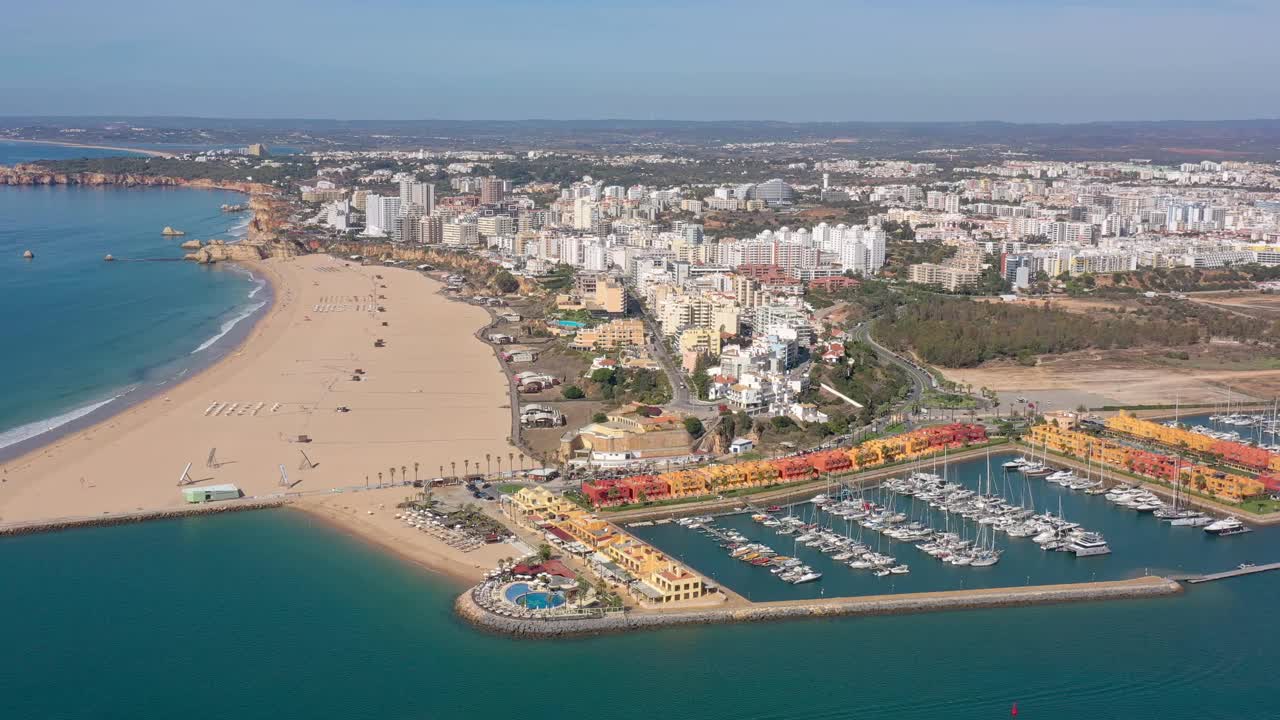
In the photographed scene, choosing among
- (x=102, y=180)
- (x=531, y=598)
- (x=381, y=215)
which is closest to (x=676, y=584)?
(x=531, y=598)

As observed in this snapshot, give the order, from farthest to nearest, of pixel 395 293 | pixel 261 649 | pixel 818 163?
pixel 818 163, pixel 395 293, pixel 261 649

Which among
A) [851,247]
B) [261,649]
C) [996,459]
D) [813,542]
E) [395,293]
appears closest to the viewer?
[261,649]

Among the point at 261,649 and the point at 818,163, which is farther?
the point at 818,163

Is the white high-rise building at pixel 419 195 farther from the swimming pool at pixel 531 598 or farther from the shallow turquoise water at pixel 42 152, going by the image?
the shallow turquoise water at pixel 42 152

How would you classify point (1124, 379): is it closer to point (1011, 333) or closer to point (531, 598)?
point (1011, 333)

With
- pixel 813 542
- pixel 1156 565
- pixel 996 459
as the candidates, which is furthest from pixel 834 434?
pixel 1156 565

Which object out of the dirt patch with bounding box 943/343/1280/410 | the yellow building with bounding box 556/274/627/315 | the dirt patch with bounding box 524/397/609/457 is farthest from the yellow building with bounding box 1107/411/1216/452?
the yellow building with bounding box 556/274/627/315

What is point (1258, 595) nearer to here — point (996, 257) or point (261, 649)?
point (261, 649)

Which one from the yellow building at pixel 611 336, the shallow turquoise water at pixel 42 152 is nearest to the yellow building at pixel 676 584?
the yellow building at pixel 611 336
